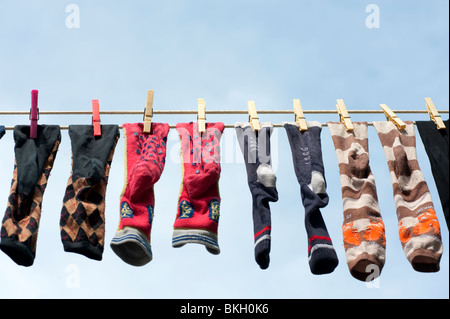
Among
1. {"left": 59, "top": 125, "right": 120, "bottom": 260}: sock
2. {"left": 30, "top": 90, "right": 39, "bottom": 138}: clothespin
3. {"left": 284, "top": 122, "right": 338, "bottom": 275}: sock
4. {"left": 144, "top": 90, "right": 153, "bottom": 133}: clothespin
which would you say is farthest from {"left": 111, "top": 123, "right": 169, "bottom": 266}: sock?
{"left": 284, "top": 122, "right": 338, "bottom": 275}: sock

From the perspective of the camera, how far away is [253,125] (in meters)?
5.25

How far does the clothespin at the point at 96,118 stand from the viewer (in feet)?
16.9

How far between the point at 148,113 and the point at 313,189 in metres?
1.42

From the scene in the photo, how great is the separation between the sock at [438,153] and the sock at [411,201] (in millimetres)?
102

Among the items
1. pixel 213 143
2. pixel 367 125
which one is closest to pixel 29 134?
pixel 213 143

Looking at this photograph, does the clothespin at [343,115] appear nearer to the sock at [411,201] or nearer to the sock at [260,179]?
the sock at [411,201]

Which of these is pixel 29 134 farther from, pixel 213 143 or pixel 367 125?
pixel 367 125

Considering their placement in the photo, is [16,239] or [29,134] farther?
[29,134]

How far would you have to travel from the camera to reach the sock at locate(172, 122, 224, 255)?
457cm

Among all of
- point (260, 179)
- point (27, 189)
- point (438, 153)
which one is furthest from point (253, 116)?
point (27, 189)

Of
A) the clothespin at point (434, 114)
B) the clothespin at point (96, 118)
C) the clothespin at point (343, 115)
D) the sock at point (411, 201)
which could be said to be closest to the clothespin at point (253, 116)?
the clothespin at point (343, 115)

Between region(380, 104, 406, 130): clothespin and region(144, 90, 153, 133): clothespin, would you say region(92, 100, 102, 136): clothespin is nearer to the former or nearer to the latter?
region(144, 90, 153, 133): clothespin

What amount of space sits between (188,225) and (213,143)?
795 mm

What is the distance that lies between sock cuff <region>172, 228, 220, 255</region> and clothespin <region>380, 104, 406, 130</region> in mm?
1861
